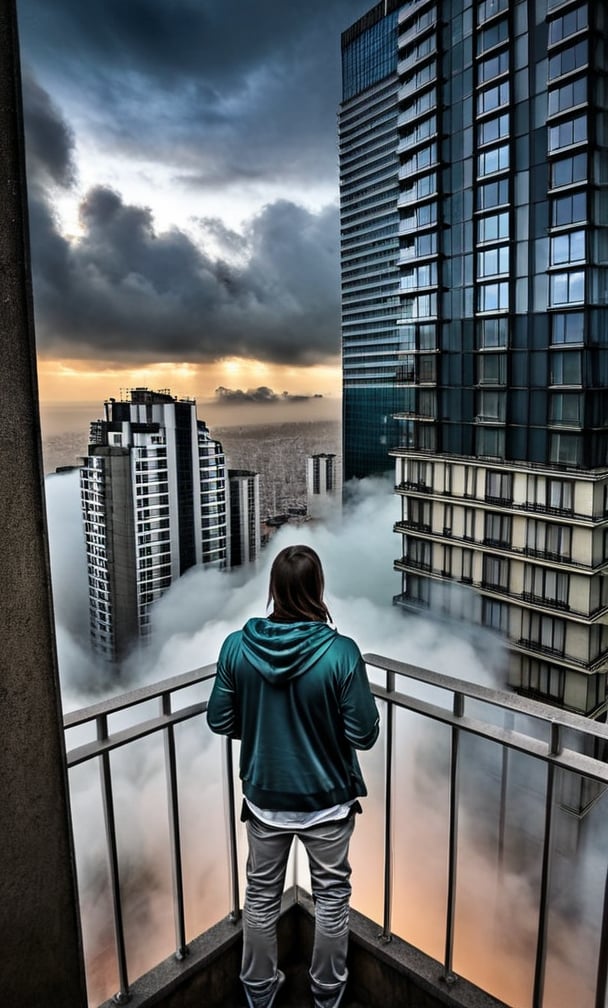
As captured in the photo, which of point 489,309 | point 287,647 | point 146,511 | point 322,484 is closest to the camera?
point 287,647

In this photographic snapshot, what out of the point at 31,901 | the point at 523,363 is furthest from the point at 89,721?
the point at 523,363

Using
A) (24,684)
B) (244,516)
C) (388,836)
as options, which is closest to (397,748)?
(388,836)

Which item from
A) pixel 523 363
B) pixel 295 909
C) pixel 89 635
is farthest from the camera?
pixel 523 363

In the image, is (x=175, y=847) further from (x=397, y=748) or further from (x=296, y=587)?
(x=296, y=587)

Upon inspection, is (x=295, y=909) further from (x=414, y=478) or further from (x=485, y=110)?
(x=485, y=110)

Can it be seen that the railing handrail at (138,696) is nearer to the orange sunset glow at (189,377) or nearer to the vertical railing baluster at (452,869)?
the vertical railing baluster at (452,869)

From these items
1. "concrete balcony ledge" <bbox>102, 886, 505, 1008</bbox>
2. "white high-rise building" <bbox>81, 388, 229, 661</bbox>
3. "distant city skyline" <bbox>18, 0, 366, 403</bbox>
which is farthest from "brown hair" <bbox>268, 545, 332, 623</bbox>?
"white high-rise building" <bbox>81, 388, 229, 661</bbox>

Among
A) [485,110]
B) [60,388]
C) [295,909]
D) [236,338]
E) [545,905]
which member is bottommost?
[295,909]
